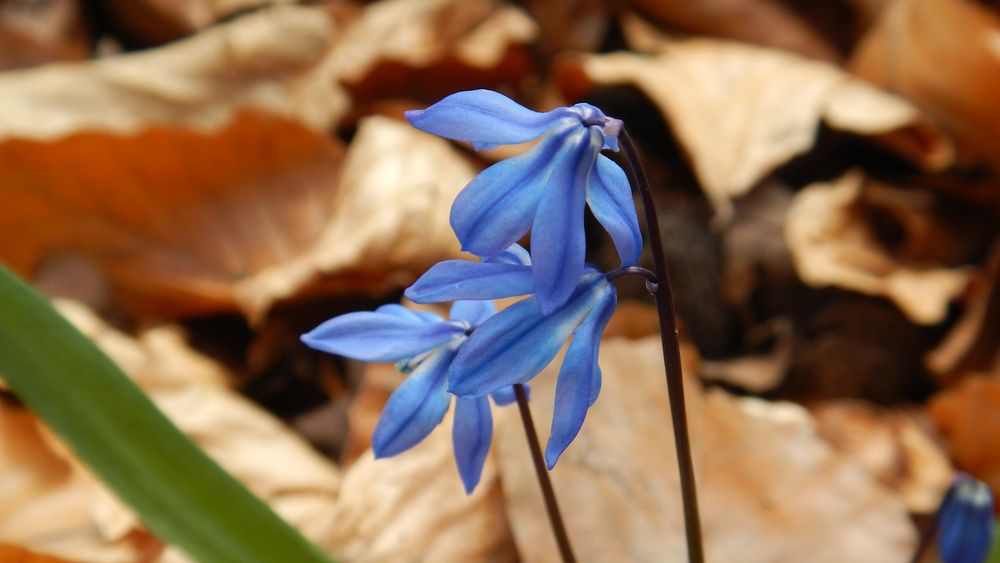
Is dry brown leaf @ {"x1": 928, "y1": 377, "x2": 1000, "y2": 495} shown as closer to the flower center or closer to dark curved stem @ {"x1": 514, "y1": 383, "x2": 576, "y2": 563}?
dark curved stem @ {"x1": 514, "y1": 383, "x2": 576, "y2": 563}

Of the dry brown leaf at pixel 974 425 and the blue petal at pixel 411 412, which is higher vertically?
the blue petal at pixel 411 412

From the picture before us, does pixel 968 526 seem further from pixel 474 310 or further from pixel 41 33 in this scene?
pixel 41 33

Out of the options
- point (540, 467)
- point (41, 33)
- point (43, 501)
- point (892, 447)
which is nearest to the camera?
point (540, 467)

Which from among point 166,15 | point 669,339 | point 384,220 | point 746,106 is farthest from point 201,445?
point 166,15

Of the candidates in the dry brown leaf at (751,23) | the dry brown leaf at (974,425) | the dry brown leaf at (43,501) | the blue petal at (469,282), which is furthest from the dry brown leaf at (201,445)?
the dry brown leaf at (751,23)

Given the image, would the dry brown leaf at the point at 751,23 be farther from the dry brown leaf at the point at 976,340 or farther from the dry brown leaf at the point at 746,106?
the dry brown leaf at the point at 976,340

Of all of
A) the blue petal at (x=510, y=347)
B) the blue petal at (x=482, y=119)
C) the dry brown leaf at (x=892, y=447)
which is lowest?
the dry brown leaf at (x=892, y=447)
